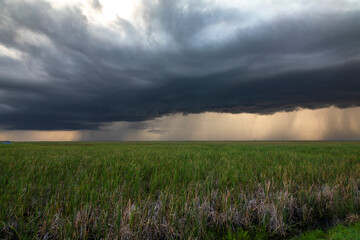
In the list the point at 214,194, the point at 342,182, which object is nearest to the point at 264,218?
the point at 214,194

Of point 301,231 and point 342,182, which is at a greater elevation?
point 342,182

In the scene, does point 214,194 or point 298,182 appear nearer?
point 214,194

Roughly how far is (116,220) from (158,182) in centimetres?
322

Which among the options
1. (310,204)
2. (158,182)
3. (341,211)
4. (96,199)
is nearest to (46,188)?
(96,199)

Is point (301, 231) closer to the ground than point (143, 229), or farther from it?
closer to the ground

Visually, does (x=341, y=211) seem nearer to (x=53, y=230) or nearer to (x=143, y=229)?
(x=143, y=229)

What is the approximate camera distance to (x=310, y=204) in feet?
17.5

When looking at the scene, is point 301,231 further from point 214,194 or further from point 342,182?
point 342,182

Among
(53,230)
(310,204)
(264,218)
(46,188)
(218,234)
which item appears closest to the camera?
(53,230)

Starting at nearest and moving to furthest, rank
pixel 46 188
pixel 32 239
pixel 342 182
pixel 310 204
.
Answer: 1. pixel 32 239
2. pixel 310 204
3. pixel 46 188
4. pixel 342 182

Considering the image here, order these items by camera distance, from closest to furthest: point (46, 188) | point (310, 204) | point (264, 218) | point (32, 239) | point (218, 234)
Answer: point (32, 239), point (218, 234), point (264, 218), point (310, 204), point (46, 188)

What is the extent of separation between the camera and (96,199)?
4945mm

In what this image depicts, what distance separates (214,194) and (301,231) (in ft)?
7.07

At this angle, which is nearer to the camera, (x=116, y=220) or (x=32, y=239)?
(x=32, y=239)
